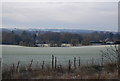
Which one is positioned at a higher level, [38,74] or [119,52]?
[119,52]

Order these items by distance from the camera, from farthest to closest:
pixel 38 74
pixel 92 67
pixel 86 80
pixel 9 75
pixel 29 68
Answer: pixel 92 67, pixel 29 68, pixel 38 74, pixel 9 75, pixel 86 80

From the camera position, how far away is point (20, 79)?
12562 millimetres

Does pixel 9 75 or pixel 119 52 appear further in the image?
pixel 119 52

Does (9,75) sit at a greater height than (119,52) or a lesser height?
lesser

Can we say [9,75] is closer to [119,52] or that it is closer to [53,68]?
[53,68]

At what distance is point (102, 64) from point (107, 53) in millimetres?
1928

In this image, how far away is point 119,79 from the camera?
12.3m

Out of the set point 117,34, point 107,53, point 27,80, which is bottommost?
point 27,80

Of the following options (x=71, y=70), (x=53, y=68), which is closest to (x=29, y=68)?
(x=53, y=68)

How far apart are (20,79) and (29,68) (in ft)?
15.0

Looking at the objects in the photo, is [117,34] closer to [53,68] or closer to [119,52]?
[119,52]

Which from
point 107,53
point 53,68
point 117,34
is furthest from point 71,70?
point 117,34

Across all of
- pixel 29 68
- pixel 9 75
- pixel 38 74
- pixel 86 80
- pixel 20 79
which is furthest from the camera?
pixel 29 68

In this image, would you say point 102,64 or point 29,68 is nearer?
point 29,68
